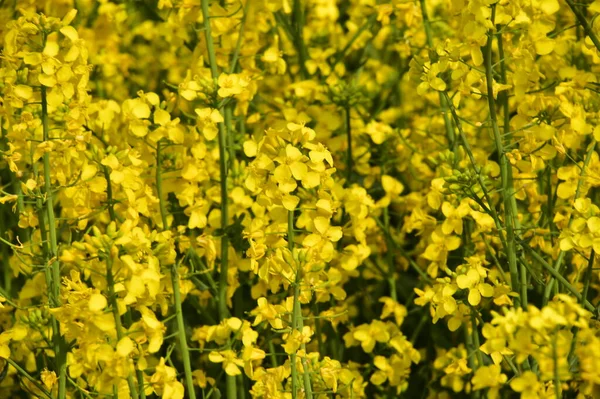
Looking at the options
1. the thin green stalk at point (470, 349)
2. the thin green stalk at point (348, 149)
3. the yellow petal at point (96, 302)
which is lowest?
the thin green stalk at point (470, 349)

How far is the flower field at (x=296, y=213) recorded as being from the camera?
2244 mm

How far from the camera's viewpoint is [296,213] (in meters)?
2.94

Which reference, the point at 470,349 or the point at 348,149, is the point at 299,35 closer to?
the point at 348,149

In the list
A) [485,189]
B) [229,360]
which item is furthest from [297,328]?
[485,189]

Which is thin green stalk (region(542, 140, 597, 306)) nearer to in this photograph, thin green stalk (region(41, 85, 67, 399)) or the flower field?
the flower field

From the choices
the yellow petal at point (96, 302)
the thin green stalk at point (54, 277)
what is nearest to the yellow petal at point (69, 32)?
the thin green stalk at point (54, 277)

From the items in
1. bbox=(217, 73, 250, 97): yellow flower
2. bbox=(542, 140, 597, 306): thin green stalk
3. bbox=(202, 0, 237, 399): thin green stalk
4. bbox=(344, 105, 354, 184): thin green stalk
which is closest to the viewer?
bbox=(542, 140, 597, 306): thin green stalk

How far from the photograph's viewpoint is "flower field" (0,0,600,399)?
7.36 feet

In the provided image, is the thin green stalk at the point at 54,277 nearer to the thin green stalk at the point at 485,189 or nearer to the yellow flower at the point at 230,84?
the yellow flower at the point at 230,84

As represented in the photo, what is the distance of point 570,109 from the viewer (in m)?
2.64

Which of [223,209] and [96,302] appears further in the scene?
[223,209]

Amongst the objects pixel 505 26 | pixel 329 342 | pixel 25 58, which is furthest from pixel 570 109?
pixel 25 58

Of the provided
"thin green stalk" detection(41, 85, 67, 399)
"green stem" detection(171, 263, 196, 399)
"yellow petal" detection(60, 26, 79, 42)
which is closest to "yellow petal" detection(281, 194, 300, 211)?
"green stem" detection(171, 263, 196, 399)

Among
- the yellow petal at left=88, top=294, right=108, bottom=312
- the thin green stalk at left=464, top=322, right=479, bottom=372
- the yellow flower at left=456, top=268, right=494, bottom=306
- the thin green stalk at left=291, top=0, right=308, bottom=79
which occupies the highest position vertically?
the thin green stalk at left=291, top=0, right=308, bottom=79
